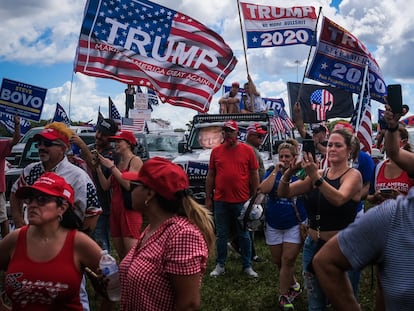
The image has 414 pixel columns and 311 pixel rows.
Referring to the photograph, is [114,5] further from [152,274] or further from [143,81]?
[152,274]

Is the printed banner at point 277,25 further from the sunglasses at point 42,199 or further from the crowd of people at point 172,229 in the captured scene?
the sunglasses at point 42,199

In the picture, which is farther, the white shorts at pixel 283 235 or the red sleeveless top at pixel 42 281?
the white shorts at pixel 283 235

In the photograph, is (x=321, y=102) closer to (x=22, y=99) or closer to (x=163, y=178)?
(x=22, y=99)

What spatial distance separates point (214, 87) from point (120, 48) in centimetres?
163

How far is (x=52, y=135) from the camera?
4.00 meters

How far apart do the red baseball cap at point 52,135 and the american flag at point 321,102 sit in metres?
14.9

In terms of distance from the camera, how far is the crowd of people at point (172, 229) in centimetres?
188

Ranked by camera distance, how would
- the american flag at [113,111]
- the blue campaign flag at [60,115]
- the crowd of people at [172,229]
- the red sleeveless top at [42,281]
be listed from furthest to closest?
the american flag at [113,111]
the blue campaign flag at [60,115]
the red sleeveless top at [42,281]
the crowd of people at [172,229]

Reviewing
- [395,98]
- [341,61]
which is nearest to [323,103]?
[341,61]

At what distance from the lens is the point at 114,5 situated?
7930mm

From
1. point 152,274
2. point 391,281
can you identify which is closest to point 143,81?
point 152,274

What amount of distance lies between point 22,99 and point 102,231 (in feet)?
19.9

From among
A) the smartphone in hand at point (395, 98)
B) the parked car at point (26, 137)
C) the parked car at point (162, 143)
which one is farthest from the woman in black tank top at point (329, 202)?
the parked car at point (26, 137)

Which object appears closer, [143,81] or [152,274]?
[152,274]
